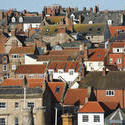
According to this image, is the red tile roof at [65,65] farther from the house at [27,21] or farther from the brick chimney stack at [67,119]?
the house at [27,21]

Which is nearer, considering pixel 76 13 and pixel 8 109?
pixel 8 109

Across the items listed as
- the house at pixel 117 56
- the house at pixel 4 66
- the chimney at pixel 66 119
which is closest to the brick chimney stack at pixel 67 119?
the chimney at pixel 66 119

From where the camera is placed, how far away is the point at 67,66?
97.5 metres

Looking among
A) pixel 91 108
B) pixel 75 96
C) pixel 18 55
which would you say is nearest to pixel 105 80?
pixel 75 96

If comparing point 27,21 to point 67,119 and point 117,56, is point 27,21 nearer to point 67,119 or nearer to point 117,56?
point 117,56

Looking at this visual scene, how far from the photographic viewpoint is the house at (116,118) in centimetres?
6750

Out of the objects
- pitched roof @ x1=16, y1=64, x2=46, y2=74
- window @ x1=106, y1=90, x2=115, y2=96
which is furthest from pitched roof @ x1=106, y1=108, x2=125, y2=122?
pitched roof @ x1=16, y1=64, x2=46, y2=74

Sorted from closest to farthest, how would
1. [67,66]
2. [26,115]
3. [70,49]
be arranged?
[26,115] < [67,66] < [70,49]

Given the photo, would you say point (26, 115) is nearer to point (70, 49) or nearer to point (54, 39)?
point (70, 49)

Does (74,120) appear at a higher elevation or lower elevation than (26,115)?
lower

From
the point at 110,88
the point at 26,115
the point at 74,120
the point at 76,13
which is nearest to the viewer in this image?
the point at 26,115

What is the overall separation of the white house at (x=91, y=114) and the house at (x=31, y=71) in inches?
1078

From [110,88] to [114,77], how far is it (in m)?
2.62

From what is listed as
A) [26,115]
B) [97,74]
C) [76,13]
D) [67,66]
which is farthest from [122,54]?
[76,13]
